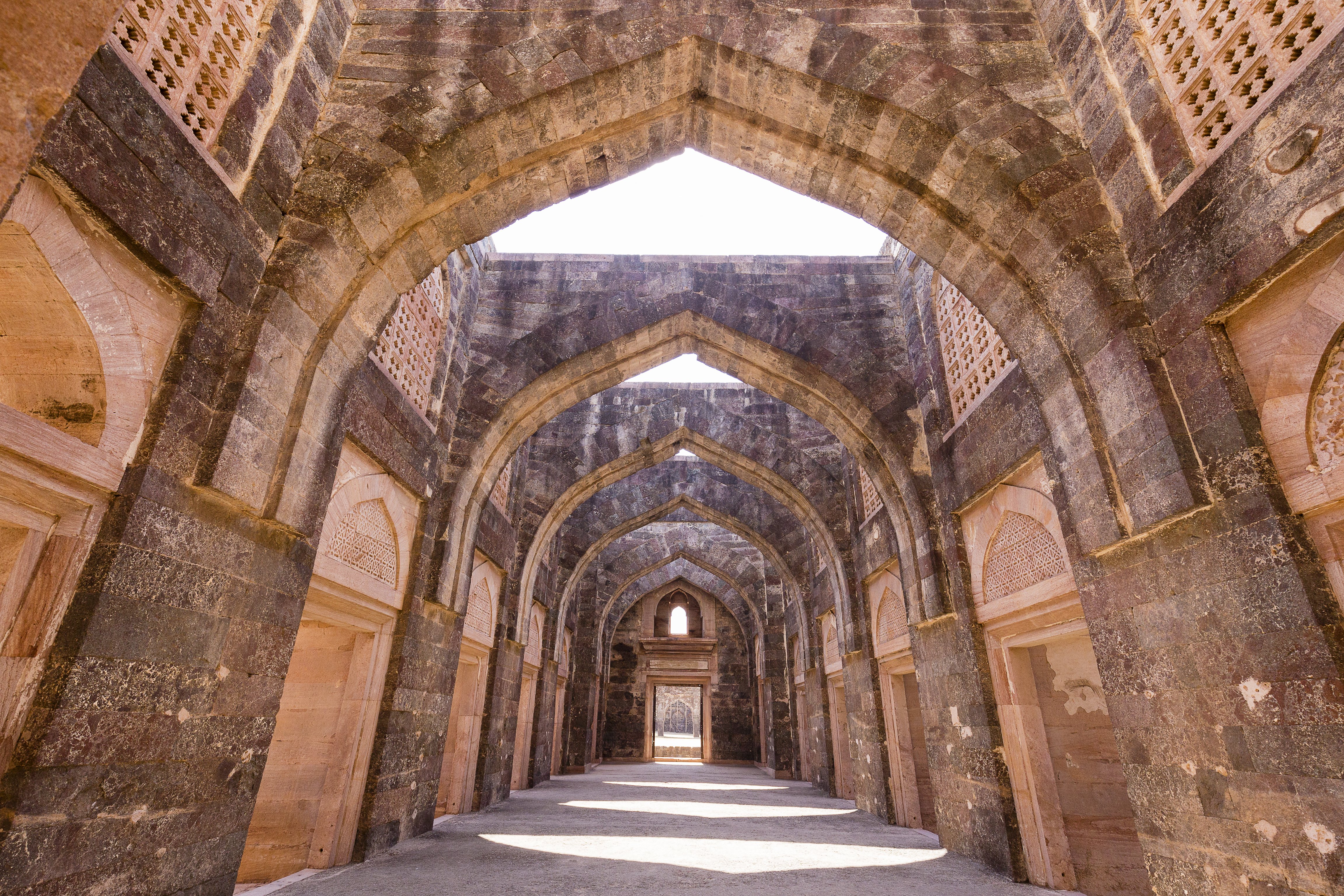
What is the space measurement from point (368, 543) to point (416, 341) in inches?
79.7

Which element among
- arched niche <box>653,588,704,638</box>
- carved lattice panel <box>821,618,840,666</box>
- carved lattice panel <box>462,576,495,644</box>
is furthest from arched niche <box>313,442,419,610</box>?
arched niche <box>653,588,704,638</box>

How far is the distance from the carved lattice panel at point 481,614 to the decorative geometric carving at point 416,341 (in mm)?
2469

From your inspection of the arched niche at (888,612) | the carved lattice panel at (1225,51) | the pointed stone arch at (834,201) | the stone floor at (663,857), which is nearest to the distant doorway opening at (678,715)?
the stone floor at (663,857)

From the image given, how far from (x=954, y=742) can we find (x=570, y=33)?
616 centimetres

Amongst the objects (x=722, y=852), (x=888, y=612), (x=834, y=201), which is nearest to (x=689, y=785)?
(x=888, y=612)

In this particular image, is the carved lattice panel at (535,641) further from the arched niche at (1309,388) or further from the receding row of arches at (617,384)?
the arched niche at (1309,388)

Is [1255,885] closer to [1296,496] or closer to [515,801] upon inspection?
[1296,496]

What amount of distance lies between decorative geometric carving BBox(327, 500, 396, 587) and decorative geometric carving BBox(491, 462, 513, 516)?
2544 mm

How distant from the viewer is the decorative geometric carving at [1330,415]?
2.32 m

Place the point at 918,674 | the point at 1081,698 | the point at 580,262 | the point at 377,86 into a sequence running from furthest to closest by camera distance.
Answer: the point at 580,262, the point at 918,674, the point at 1081,698, the point at 377,86

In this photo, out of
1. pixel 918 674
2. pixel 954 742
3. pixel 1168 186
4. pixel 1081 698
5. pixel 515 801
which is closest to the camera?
pixel 1168 186

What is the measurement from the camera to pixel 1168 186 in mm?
3025

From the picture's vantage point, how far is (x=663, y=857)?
202 inches

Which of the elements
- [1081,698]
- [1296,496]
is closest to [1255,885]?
[1296,496]
